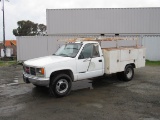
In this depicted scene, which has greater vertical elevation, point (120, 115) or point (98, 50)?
point (98, 50)

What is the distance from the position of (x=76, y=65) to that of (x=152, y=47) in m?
13.6

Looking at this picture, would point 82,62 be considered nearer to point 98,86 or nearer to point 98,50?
point 98,50

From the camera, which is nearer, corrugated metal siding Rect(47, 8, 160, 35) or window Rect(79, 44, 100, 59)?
window Rect(79, 44, 100, 59)

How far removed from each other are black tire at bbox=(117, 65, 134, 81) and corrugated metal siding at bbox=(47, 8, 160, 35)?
1414cm

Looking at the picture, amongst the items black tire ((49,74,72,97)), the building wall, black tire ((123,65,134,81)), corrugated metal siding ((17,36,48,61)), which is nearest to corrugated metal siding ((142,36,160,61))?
the building wall

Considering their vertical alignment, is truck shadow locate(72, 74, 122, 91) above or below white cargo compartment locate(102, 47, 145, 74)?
below

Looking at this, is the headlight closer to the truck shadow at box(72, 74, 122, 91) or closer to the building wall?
the truck shadow at box(72, 74, 122, 91)

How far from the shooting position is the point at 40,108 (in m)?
6.34

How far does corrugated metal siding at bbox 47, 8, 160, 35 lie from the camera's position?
23688mm

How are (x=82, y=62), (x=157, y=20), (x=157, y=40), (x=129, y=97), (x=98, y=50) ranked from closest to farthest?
(x=129, y=97), (x=82, y=62), (x=98, y=50), (x=157, y=40), (x=157, y=20)

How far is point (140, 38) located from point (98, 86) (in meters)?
12.0

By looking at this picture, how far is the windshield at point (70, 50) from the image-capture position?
8211 mm

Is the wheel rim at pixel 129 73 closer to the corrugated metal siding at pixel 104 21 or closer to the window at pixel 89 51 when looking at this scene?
the window at pixel 89 51

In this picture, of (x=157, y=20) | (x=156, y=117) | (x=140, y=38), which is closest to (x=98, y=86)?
(x=156, y=117)
